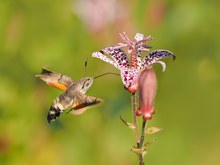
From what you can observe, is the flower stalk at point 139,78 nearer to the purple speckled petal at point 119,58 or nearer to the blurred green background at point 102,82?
the purple speckled petal at point 119,58

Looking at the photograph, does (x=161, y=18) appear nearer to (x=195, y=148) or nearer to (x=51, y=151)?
(x=195, y=148)

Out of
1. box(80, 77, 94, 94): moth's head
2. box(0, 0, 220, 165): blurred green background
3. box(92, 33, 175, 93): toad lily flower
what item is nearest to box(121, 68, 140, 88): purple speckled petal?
box(92, 33, 175, 93): toad lily flower

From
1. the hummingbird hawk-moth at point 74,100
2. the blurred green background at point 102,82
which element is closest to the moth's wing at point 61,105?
the hummingbird hawk-moth at point 74,100

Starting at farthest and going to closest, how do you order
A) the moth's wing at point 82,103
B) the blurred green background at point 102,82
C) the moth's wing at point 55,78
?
the blurred green background at point 102,82 → the moth's wing at point 55,78 → the moth's wing at point 82,103

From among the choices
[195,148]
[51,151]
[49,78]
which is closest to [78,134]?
[51,151]

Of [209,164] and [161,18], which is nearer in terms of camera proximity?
[209,164]

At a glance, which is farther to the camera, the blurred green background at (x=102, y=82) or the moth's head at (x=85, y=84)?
the blurred green background at (x=102, y=82)
